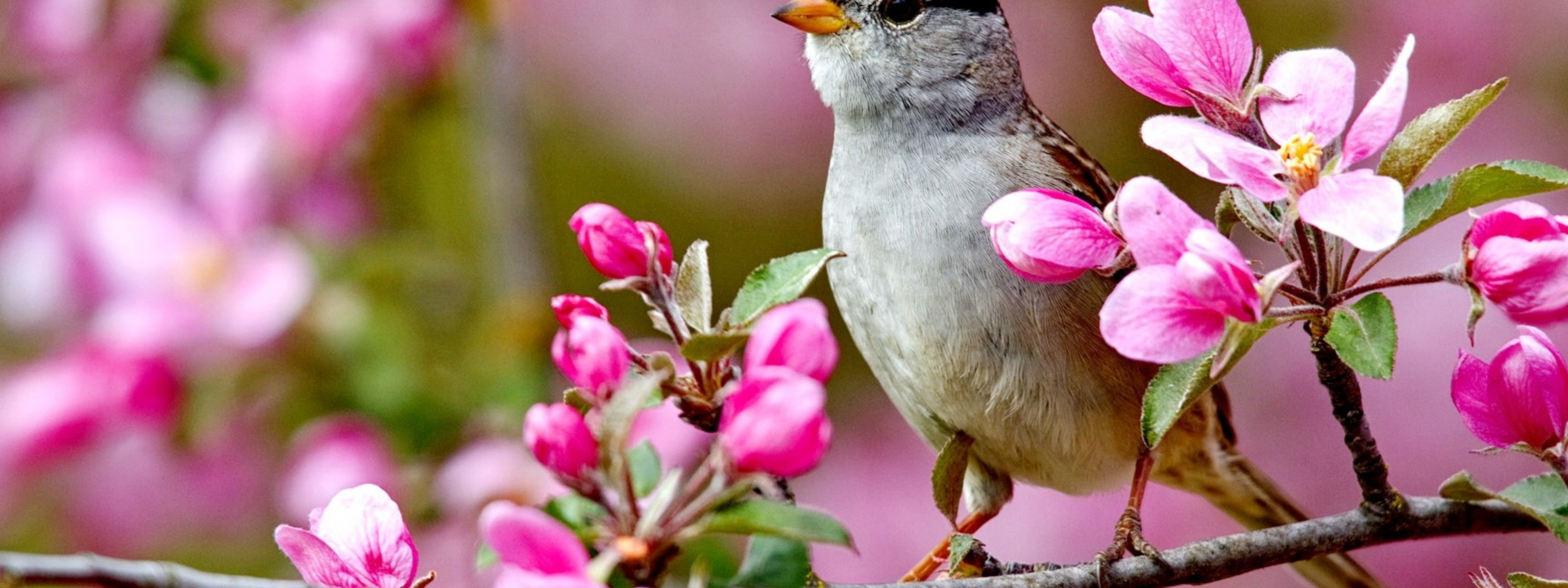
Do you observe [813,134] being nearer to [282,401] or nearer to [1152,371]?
[282,401]

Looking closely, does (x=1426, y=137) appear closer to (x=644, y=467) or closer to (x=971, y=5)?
(x=644, y=467)

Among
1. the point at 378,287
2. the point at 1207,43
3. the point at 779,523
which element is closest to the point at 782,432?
the point at 779,523

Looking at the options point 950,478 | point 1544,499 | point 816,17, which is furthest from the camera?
point 816,17

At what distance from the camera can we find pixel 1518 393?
1.31m

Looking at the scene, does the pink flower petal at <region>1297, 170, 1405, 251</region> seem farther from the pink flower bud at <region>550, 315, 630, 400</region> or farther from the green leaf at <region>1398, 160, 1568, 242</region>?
the pink flower bud at <region>550, 315, 630, 400</region>

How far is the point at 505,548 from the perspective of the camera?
1.02 meters

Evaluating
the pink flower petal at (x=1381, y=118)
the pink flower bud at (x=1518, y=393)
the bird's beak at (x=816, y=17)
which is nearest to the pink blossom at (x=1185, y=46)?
the pink flower petal at (x=1381, y=118)

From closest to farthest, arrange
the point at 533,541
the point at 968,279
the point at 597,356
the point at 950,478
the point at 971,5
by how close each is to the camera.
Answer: the point at 533,541
the point at 597,356
the point at 950,478
the point at 968,279
the point at 971,5

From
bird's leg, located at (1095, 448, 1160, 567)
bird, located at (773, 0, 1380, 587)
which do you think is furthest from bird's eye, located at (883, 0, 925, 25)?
bird's leg, located at (1095, 448, 1160, 567)

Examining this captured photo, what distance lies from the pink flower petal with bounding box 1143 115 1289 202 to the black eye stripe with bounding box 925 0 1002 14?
1037 mm

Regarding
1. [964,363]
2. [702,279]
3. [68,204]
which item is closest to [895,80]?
[964,363]

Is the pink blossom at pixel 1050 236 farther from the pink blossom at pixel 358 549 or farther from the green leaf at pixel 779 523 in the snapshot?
the pink blossom at pixel 358 549

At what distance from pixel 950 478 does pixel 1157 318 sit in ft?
1.40

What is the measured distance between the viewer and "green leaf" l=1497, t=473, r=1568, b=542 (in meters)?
1.35
